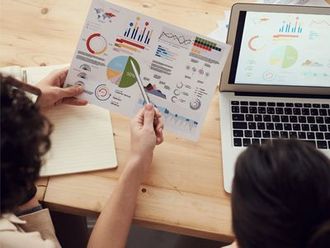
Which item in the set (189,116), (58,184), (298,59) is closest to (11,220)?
(58,184)

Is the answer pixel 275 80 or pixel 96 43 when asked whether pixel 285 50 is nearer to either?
pixel 275 80

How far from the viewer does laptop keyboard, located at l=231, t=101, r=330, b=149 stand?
2.97ft

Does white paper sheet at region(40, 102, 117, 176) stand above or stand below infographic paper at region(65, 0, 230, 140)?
below

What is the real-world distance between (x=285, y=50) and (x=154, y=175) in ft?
1.09

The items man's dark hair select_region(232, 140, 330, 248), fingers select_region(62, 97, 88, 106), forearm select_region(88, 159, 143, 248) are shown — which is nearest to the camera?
man's dark hair select_region(232, 140, 330, 248)

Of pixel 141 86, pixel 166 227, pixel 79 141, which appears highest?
pixel 141 86

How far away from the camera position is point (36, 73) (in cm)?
99

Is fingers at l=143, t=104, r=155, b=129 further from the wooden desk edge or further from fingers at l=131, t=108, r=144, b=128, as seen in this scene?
the wooden desk edge

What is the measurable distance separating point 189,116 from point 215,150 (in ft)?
0.27

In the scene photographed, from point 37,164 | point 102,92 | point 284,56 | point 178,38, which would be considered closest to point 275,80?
point 284,56

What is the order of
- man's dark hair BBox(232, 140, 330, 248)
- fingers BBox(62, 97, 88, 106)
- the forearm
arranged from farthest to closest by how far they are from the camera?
fingers BBox(62, 97, 88, 106)
the forearm
man's dark hair BBox(232, 140, 330, 248)

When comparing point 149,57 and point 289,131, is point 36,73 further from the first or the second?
point 289,131

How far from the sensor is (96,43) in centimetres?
88

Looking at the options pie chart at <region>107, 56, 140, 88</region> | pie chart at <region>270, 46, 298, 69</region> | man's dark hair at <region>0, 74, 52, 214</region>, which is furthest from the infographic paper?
man's dark hair at <region>0, 74, 52, 214</region>
